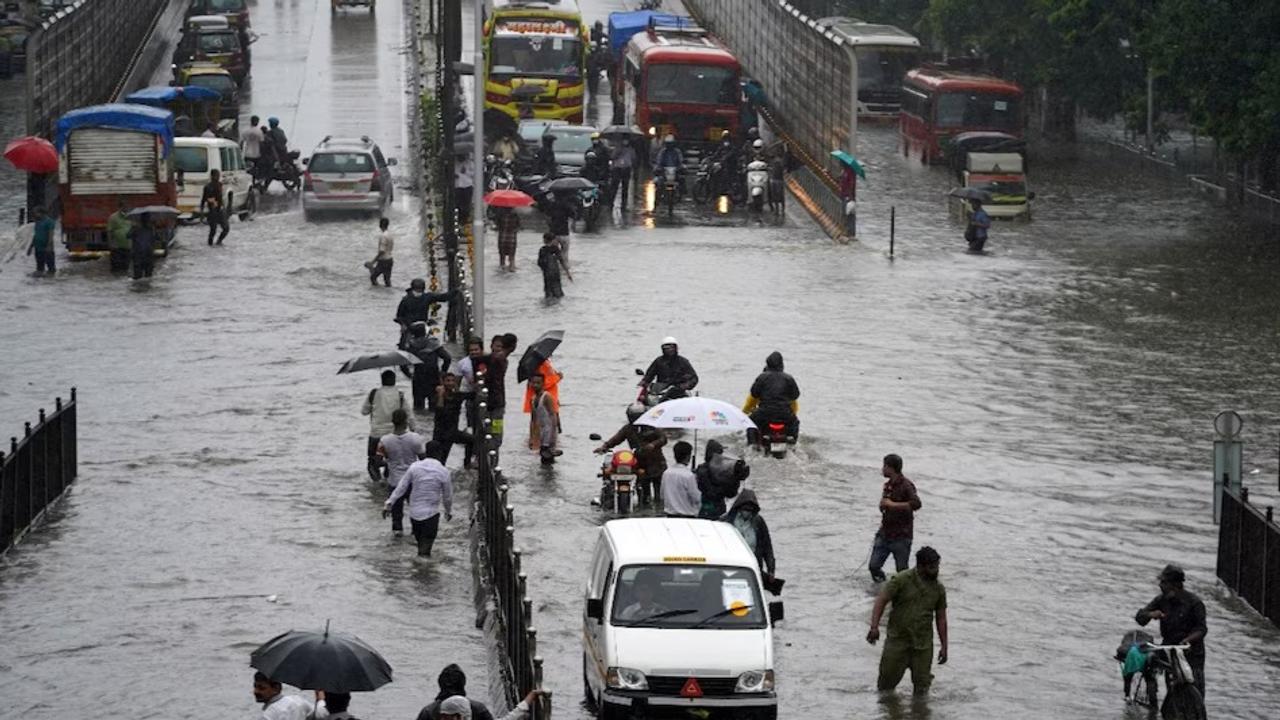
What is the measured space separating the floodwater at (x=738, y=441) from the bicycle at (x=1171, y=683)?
286mm

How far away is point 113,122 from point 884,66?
3309cm

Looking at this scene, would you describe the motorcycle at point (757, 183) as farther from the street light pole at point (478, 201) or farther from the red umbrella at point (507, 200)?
the street light pole at point (478, 201)

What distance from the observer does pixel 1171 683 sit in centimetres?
1786

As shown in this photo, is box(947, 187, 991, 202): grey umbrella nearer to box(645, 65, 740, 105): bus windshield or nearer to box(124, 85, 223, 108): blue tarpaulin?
box(645, 65, 740, 105): bus windshield

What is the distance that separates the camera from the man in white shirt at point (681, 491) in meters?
22.0

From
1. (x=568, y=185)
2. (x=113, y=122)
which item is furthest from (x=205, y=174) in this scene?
(x=568, y=185)

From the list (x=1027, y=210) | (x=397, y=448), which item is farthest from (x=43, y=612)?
(x=1027, y=210)

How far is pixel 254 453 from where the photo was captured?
27.7 m

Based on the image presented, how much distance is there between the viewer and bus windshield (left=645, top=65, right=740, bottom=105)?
185 feet

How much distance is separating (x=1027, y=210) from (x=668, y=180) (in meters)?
7.88

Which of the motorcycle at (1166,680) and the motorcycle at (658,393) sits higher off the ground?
the motorcycle at (658,393)

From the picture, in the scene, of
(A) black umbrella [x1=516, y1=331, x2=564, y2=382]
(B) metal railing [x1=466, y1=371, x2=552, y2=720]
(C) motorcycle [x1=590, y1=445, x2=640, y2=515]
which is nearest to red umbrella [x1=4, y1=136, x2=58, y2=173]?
(A) black umbrella [x1=516, y1=331, x2=564, y2=382]

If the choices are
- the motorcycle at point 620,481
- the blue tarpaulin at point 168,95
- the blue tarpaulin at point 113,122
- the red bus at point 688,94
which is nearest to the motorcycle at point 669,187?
the red bus at point 688,94

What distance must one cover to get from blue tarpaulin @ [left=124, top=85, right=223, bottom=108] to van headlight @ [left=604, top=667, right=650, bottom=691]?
1491 inches
